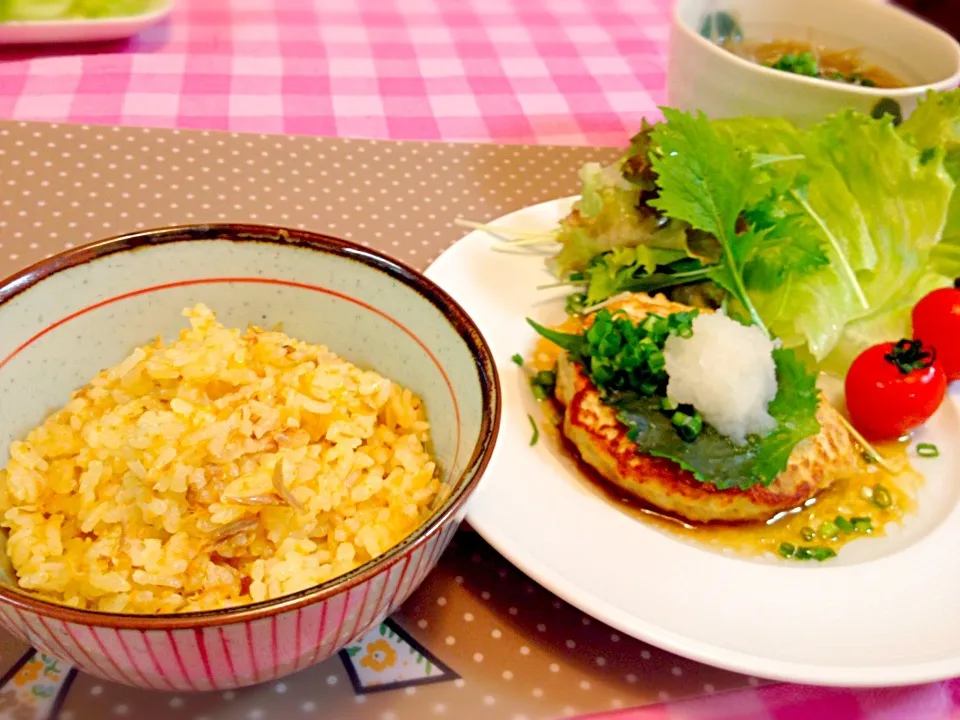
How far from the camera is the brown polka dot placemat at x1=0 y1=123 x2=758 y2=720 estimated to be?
3.24 feet

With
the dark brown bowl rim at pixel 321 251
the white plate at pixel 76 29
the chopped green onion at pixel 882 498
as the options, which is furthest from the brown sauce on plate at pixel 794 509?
Answer: the white plate at pixel 76 29

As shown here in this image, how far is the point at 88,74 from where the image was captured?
2.26 metres

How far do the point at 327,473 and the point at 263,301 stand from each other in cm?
35

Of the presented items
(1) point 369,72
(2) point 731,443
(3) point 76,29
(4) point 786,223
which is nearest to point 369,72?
(1) point 369,72

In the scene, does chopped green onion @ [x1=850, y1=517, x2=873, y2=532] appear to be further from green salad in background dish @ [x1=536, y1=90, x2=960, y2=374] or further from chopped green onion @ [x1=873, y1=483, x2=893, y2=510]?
green salad in background dish @ [x1=536, y1=90, x2=960, y2=374]

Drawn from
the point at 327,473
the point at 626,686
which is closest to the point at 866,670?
the point at 626,686

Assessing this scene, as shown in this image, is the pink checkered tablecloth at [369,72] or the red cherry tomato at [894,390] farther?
the pink checkered tablecloth at [369,72]

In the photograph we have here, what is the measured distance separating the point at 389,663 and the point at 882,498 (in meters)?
0.96

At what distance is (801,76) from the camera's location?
6.05ft

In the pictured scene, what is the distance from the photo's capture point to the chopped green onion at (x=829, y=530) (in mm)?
1363

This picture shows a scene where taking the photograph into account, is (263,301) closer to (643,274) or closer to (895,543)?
(643,274)

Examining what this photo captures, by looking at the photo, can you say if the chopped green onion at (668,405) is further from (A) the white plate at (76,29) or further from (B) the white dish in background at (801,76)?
(A) the white plate at (76,29)

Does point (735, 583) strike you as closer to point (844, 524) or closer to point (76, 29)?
point (844, 524)

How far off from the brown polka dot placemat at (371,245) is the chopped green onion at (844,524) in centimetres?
42
